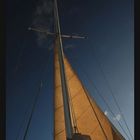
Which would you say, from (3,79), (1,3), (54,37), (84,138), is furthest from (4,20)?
(54,37)

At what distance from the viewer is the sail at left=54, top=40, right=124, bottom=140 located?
1945cm

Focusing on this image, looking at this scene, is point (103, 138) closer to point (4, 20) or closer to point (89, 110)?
point (89, 110)

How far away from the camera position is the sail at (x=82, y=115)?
63.8 ft

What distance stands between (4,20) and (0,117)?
2.46 feet

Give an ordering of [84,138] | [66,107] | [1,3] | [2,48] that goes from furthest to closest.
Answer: [66,107] → [84,138] → [1,3] → [2,48]

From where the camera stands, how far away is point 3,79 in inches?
94.1

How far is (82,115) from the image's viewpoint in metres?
20.0

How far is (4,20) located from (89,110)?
1788 cm

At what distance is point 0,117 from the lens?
237 cm
